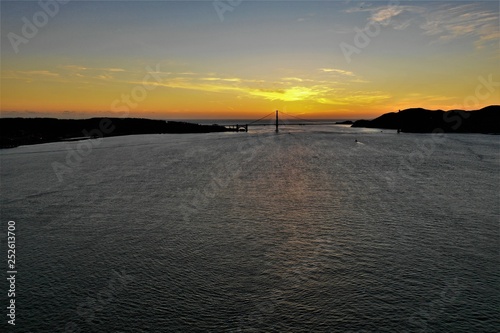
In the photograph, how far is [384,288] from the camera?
1387cm

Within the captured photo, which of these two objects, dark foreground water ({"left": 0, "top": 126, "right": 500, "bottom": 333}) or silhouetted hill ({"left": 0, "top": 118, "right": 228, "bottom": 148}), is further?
silhouetted hill ({"left": 0, "top": 118, "right": 228, "bottom": 148})

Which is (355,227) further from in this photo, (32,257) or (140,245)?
(32,257)

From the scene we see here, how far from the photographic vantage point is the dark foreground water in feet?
39.1

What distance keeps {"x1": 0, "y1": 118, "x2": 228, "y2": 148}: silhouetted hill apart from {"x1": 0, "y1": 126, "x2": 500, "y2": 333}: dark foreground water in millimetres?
75324

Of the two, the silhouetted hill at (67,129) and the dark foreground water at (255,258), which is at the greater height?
the silhouetted hill at (67,129)

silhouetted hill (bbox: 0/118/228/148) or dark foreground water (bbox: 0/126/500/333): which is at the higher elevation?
silhouetted hill (bbox: 0/118/228/148)

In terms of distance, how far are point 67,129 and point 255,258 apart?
144 m

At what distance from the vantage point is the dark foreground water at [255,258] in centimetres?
1191

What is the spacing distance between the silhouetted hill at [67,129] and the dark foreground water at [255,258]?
75324 millimetres

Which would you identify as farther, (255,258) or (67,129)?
(67,129)

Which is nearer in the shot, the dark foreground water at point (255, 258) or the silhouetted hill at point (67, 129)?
the dark foreground water at point (255, 258)

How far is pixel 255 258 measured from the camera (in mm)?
16984

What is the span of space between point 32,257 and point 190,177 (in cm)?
2668

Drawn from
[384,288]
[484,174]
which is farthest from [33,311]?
[484,174]
